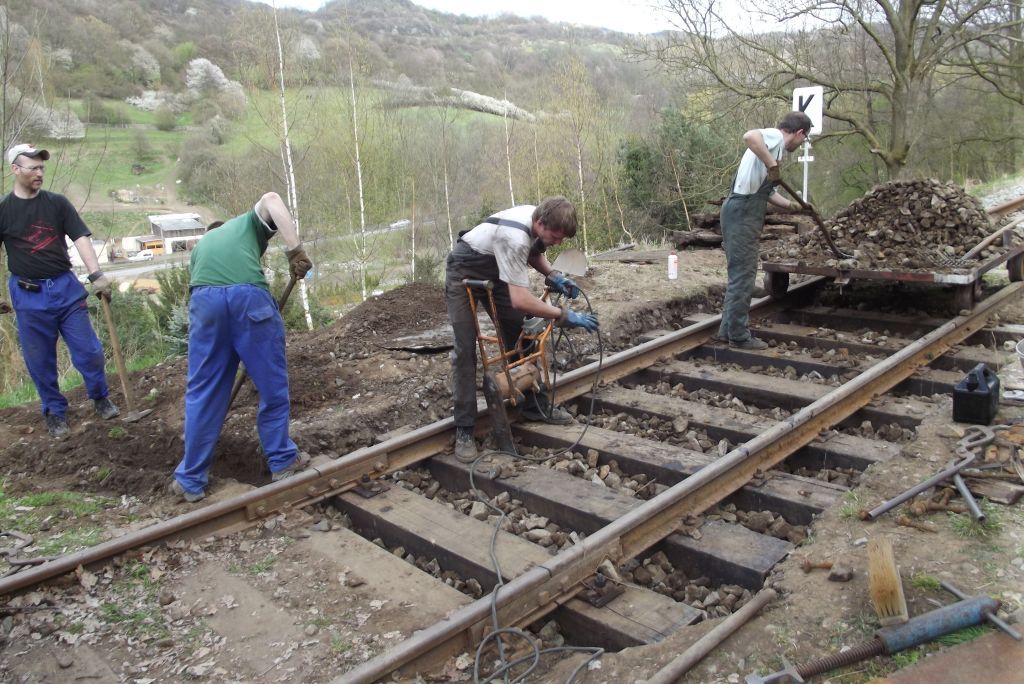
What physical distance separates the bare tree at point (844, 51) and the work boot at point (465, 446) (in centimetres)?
1568

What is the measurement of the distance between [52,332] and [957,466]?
6.35 m

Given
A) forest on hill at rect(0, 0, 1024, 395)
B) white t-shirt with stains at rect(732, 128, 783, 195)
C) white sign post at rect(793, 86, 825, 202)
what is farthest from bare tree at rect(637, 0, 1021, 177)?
white t-shirt with stains at rect(732, 128, 783, 195)

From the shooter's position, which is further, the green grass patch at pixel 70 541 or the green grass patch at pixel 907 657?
the green grass patch at pixel 70 541

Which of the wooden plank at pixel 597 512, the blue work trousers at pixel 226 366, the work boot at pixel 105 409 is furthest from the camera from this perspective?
the work boot at pixel 105 409

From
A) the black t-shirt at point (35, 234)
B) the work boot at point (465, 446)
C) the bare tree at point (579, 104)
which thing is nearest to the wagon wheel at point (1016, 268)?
the work boot at point (465, 446)

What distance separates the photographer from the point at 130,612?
11.3 feet

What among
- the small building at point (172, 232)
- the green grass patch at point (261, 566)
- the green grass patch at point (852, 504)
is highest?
the green grass patch at point (852, 504)

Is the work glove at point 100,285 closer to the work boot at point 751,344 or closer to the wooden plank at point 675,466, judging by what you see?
the wooden plank at point 675,466

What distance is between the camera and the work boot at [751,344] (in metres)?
7.08

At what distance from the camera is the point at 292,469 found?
185 inches

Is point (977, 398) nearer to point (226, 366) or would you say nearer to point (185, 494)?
point (226, 366)

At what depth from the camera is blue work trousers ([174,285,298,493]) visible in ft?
14.5

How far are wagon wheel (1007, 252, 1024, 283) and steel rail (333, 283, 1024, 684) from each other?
3.34 meters

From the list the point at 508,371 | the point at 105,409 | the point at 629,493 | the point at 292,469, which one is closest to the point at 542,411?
the point at 508,371
